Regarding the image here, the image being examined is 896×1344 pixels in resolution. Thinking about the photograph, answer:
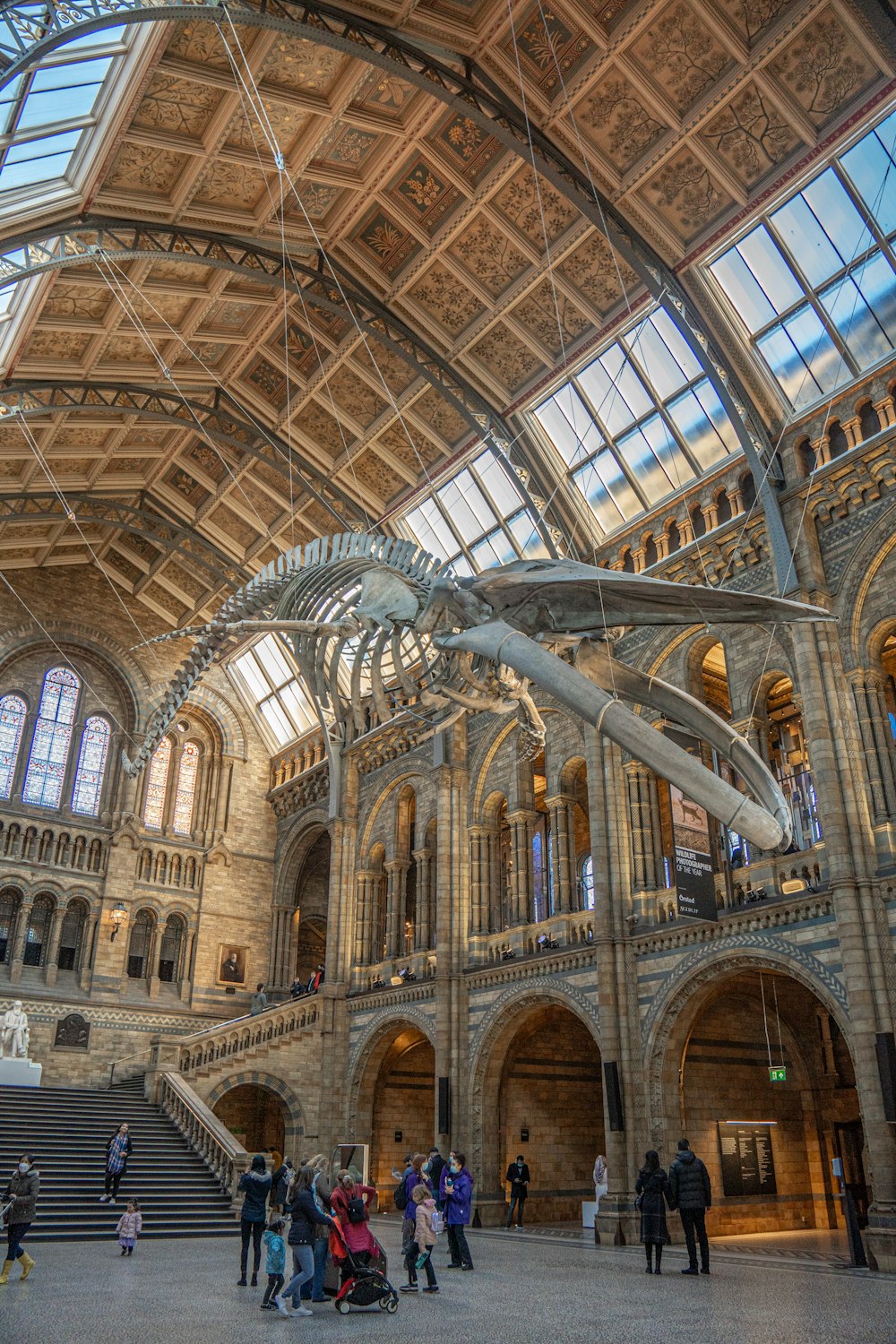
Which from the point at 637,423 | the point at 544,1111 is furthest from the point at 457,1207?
the point at 637,423

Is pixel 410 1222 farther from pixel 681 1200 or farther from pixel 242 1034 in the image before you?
pixel 242 1034

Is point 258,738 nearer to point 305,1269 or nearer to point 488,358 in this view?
point 488,358

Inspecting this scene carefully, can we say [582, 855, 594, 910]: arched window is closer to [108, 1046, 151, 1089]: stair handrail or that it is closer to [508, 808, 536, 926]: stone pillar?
[508, 808, 536, 926]: stone pillar

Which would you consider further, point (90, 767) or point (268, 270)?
point (90, 767)

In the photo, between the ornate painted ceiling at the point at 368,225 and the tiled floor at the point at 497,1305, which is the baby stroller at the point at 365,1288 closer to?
the tiled floor at the point at 497,1305

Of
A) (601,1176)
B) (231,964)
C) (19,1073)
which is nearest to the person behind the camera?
(601,1176)

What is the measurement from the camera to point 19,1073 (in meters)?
23.3

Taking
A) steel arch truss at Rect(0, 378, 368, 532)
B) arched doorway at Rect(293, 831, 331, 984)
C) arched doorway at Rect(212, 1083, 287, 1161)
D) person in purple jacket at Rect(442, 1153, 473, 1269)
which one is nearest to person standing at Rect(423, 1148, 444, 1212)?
person in purple jacket at Rect(442, 1153, 473, 1269)

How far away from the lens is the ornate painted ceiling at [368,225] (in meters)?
16.6

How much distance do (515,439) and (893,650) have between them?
28.9 ft

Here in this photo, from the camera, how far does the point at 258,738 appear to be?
34500 mm

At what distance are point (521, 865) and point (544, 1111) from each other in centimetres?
537

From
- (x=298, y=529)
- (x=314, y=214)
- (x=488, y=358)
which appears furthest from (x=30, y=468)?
(x=488, y=358)

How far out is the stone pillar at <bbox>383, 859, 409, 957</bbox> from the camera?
26.5 m
